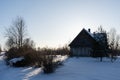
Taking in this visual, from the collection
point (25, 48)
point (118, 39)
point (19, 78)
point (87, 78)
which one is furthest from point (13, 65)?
point (118, 39)

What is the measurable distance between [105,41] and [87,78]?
22.3 metres

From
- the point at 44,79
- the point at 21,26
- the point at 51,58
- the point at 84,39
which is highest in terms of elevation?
the point at 21,26

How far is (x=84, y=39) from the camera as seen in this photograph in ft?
170

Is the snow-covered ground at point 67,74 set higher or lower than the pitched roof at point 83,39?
lower

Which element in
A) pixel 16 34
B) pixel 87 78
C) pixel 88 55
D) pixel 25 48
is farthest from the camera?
pixel 16 34

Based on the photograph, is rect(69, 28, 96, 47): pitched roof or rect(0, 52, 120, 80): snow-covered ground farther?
rect(69, 28, 96, 47): pitched roof

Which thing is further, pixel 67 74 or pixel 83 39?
pixel 83 39

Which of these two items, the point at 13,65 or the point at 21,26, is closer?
the point at 13,65

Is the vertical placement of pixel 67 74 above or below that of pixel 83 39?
below

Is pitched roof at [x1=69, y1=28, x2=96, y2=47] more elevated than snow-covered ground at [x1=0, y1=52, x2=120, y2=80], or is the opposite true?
pitched roof at [x1=69, y1=28, x2=96, y2=47]

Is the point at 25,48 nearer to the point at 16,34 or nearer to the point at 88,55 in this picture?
the point at 88,55

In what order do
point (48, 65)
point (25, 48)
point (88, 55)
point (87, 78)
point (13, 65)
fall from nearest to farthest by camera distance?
point (87, 78) → point (48, 65) → point (13, 65) → point (25, 48) → point (88, 55)

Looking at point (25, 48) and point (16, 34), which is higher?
point (16, 34)

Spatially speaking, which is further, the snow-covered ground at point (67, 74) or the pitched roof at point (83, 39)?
the pitched roof at point (83, 39)
